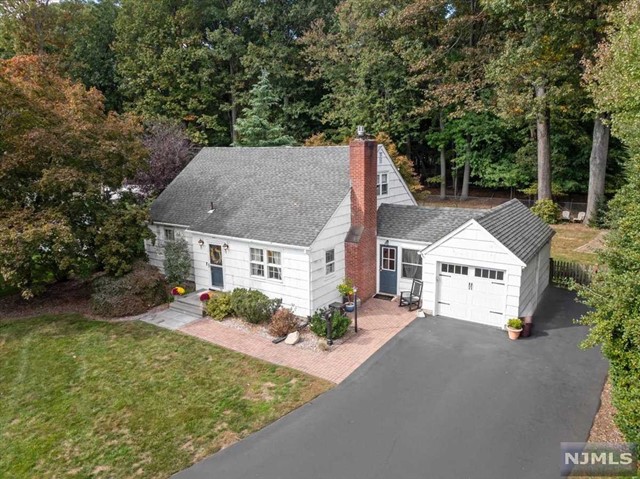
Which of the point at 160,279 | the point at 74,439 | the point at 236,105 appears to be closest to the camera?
the point at 74,439

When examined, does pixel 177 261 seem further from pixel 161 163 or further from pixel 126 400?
pixel 161 163

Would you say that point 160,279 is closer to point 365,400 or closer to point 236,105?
point 365,400

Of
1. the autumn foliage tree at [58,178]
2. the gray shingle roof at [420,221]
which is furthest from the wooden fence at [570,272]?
the autumn foliage tree at [58,178]

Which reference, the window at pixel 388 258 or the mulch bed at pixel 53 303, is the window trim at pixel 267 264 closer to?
the window at pixel 388 258

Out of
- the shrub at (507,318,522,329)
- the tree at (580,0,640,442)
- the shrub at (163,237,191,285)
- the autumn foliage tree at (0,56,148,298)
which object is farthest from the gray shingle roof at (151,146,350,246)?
the tree at (580,0,640,442)

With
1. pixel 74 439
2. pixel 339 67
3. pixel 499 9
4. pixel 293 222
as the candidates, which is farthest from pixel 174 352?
pixel 339 67
